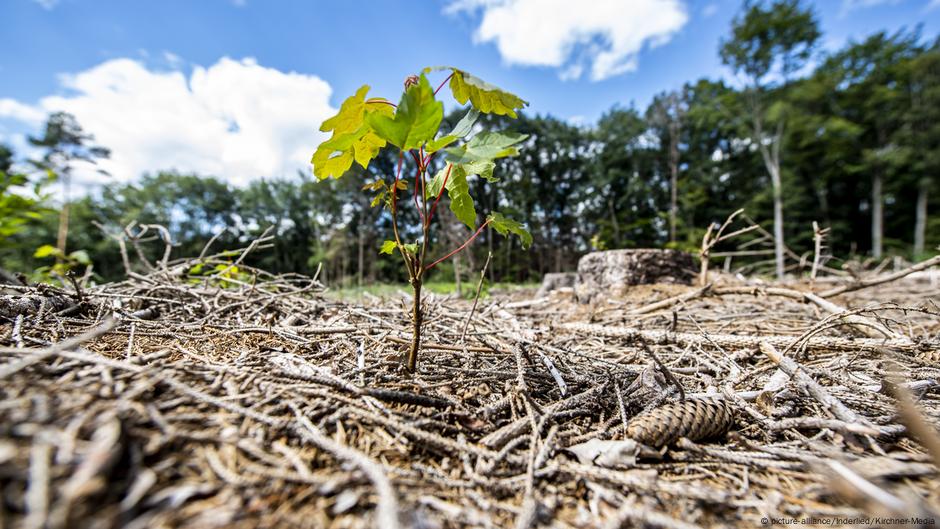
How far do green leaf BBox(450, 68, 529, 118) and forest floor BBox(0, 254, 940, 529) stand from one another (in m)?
0.77

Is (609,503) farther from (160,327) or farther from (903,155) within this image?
(903,155)

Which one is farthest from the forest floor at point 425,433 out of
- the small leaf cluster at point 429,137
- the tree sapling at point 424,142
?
the small leaf cluster at point 429,137

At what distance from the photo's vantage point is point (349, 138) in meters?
0.86

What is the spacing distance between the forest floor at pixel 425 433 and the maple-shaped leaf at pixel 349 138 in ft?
1.97

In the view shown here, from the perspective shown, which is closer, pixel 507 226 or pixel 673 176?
pixel 507 226

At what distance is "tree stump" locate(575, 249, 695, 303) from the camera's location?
12.4ft

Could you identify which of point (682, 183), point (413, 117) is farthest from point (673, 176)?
point (413, 117)

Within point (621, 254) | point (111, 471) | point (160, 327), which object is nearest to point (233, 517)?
point (111, 471)

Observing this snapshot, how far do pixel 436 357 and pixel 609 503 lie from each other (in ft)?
2.75

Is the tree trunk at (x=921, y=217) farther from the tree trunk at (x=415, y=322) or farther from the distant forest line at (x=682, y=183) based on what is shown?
the tree trunk at (x=415, y=322)

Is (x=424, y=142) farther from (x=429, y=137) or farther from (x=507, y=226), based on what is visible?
(x=507, y=226)

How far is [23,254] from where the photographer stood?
1759 centimetres

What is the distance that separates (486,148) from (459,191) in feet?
0.65

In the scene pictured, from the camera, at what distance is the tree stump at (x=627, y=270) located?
3.77m
